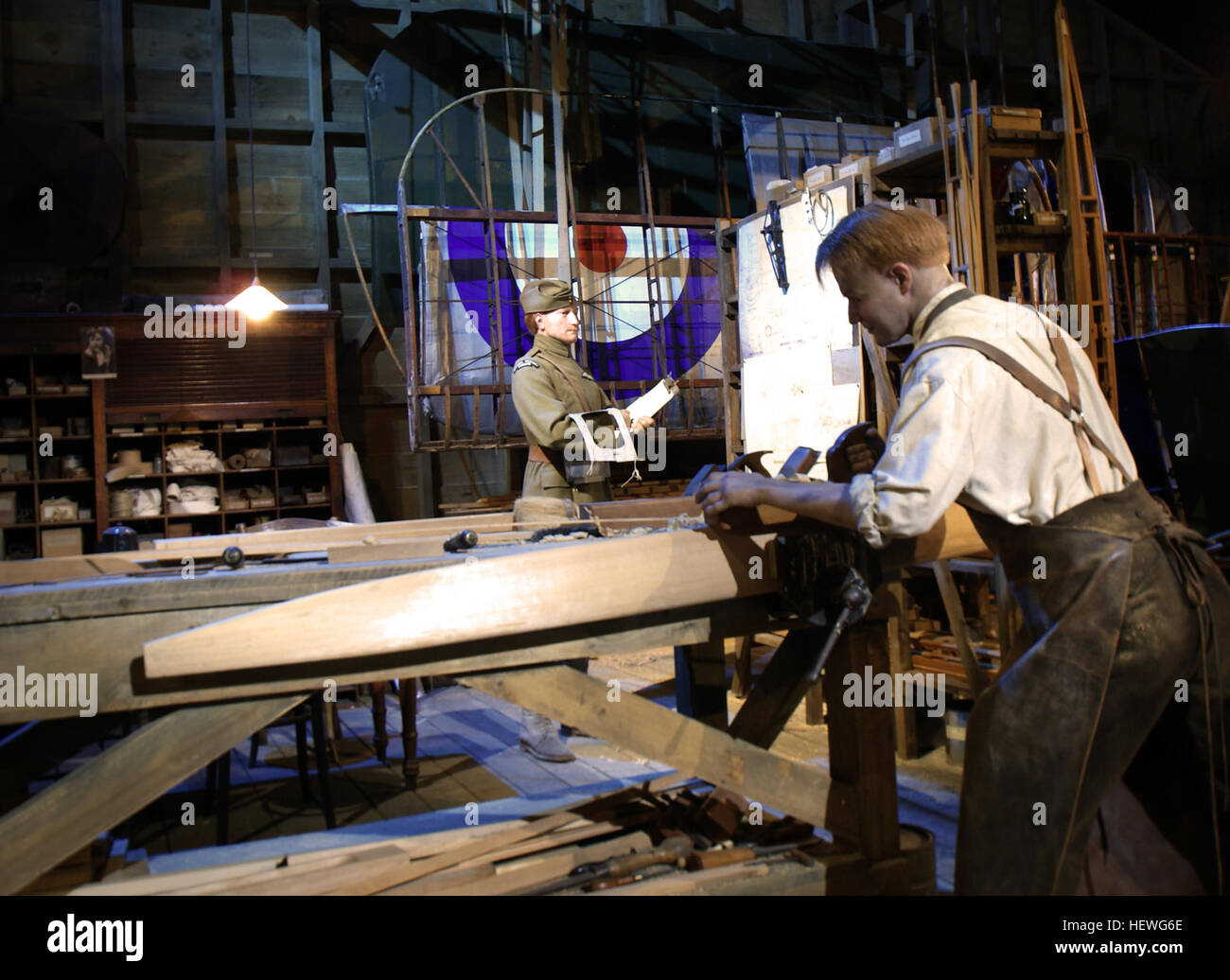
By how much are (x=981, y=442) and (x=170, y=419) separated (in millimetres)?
7226

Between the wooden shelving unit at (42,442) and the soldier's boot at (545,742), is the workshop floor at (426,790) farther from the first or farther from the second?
the wooden shelving unit at (42,442)

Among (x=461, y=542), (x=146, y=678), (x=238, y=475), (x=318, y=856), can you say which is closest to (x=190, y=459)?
(x=238, y=475)

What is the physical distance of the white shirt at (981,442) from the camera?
5.95 feet

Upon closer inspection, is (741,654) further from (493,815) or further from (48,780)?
(48,780)

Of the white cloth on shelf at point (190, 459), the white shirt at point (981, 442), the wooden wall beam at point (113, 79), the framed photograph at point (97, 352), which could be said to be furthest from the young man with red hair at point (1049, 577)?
the wooden wall beam at point (113, 79)

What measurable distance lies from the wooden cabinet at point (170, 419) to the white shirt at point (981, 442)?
6.74m

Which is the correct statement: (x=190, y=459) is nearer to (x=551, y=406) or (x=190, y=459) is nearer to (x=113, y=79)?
(x=113, y=79)

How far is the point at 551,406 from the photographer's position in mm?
4445

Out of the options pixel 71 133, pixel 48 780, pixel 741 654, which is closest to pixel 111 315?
pixel 71 133

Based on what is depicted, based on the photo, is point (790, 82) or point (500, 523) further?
point (790, 82)

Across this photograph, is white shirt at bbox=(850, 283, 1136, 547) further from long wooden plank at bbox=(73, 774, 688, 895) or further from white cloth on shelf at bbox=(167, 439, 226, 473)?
white cloth on shelf at bbox=(167, 439, 226, 473)

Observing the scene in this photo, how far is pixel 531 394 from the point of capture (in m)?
4.48
